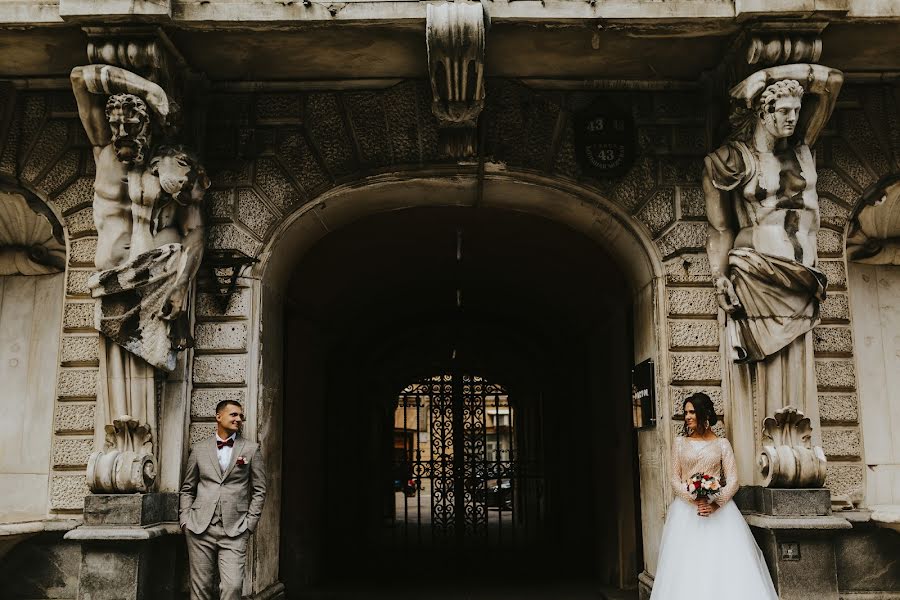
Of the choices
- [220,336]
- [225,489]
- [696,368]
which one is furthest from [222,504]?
[696,368]

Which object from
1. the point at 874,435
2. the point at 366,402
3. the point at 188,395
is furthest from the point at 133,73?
the point at 366,402

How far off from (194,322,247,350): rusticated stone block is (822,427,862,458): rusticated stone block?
4548 millimetres

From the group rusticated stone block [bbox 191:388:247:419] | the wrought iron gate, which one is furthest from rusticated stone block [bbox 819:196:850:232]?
the wrought iron gate

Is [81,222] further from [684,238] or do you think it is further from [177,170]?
[684,238]

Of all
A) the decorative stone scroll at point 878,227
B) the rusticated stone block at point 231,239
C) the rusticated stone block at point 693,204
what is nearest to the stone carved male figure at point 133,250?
the rusticated stone block at point 231,239

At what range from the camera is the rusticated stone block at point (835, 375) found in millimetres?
6559

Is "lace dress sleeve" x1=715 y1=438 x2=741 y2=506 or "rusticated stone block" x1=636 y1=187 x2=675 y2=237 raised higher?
"rusticated stone block" x1=636 y1=187 x2=675 y2=237

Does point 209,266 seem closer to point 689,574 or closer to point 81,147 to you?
point 81,147

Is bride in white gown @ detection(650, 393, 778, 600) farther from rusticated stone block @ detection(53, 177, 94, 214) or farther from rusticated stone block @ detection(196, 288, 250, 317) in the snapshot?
rusticated stone block @ detection(53, 177, 94, 214)

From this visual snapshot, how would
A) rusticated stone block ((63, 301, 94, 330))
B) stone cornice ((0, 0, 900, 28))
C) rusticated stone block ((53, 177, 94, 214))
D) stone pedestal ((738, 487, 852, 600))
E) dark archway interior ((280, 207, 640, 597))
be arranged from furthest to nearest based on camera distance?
dark archway interior ((280, 207, 640, 597)), rusticated stone block ((53, 177, 94, 214)), rusticated stone block ((63, 301, 94, 330)), stone cornice ((0, 0, 900, 28)), stone pedestal ((738, 487, 852, 600))

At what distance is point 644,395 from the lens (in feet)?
23.0

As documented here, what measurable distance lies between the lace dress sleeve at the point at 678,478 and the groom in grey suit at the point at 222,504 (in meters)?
2.80

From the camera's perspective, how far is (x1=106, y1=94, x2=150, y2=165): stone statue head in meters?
→ 5.89

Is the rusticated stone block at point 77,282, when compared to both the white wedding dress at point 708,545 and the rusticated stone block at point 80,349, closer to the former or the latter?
A: the rusticated stone block at point 80,349
